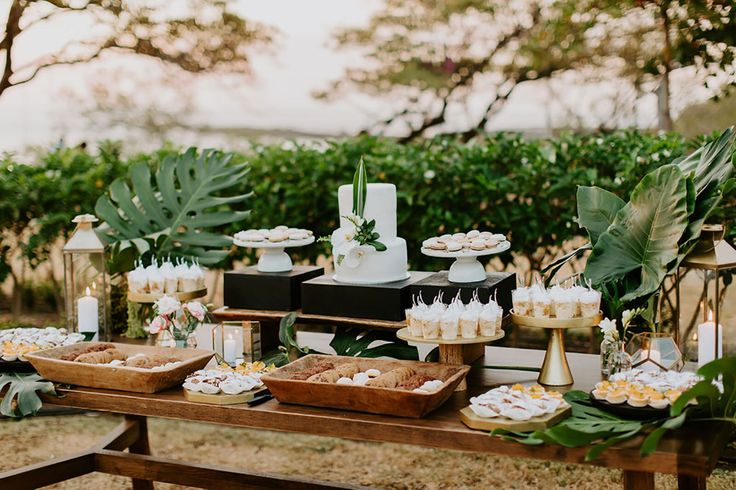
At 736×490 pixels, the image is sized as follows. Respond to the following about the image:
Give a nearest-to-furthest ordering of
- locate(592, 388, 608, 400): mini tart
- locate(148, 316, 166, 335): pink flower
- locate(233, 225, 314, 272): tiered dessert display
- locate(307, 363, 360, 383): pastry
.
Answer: locate(592, 388, 608, 400): mini tart, locate(307, 363, 360, 383): pastry, locate(148, 316, 166, 335): pink flower, locate(233, 225, 314, 272): tiered dessert display

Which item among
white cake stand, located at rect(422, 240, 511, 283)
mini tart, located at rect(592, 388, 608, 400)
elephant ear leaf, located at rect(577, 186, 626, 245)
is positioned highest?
elephant ear leaf, located at rect(577, 186, 626, 245)

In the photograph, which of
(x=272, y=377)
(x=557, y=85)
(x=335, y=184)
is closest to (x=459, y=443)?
(x=272, y=377)

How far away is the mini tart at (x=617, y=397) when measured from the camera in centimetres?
209

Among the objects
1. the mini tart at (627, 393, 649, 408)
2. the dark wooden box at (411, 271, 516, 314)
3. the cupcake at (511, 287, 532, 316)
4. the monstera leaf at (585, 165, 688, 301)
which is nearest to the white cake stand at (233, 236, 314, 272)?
the dark wooden box at (411, 271, 516, 314)

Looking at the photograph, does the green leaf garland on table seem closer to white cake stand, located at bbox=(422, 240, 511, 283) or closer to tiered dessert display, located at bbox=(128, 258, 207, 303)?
white cake stand, located at bbox=(422, 240, 511, 283)

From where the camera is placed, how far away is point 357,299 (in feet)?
9.00

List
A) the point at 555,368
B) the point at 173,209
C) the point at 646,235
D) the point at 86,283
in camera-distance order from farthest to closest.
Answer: the point at 173,209 → the point at 86,283 → the point at 646,235 → the point at 555,368

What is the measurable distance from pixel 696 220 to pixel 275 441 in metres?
2.87

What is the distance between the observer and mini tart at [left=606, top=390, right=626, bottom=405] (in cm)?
209

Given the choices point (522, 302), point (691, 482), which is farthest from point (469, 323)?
point (691, 482)

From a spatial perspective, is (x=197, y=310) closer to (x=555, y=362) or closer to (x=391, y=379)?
(x=391, y=379)

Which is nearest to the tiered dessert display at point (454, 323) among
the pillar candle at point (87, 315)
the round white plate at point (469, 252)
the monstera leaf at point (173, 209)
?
the round white plate at point (469, 252)

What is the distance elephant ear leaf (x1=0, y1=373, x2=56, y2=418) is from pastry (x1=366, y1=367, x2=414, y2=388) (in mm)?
1018

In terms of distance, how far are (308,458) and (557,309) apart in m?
2.40
